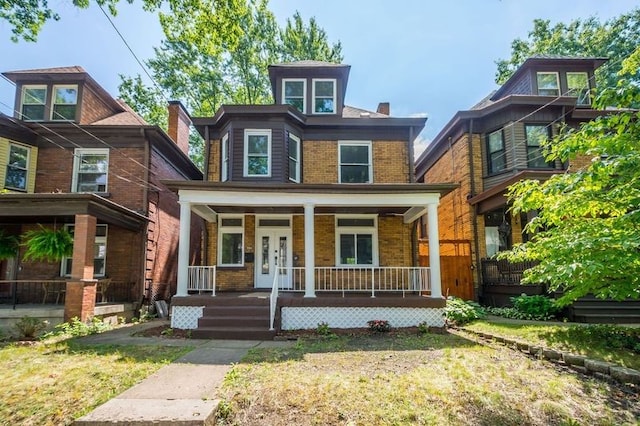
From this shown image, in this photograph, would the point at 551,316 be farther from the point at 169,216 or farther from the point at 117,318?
the point at 169,216

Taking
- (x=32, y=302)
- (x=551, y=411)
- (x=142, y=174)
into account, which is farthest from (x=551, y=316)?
(x=32, y=302)

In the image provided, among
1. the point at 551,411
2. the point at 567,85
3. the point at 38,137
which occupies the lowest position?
the point at 551,411

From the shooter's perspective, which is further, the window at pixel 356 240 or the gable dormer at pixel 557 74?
the gable dormer at pixel 557 74

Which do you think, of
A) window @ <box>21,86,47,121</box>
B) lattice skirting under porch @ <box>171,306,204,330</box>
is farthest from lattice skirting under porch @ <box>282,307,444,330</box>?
window @ <box>21,86,47,121</box>

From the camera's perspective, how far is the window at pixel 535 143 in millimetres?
12750

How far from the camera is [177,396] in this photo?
421cm

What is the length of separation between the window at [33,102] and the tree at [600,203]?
15.6 meters

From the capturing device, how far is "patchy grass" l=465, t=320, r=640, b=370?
5629mm

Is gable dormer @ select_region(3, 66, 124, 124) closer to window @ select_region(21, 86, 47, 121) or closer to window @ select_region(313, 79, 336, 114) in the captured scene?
window @ select_region(21, 86, 47, 121)

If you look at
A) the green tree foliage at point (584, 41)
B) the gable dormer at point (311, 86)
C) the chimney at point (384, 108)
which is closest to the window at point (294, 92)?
the gable dormer at point (311, 86)

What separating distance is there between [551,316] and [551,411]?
651cm

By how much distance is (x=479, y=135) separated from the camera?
13555mm

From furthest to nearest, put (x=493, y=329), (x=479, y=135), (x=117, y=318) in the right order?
(x=479, y=135) → (x=117, y=318) → (x=493, y=329)

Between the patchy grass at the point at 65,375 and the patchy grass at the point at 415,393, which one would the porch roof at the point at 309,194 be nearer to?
the patchy grass at the point at 65,375
